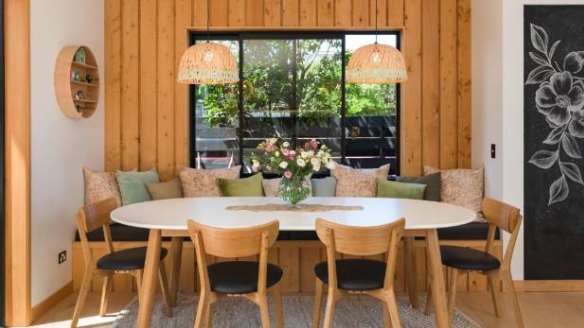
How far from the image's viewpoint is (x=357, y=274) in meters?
2.63

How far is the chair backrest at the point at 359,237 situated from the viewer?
2.33 metres

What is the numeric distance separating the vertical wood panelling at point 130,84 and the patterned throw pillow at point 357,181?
1958 mm

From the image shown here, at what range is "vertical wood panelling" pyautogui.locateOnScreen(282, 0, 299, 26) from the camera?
460 cm

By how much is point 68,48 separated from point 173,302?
212 cm

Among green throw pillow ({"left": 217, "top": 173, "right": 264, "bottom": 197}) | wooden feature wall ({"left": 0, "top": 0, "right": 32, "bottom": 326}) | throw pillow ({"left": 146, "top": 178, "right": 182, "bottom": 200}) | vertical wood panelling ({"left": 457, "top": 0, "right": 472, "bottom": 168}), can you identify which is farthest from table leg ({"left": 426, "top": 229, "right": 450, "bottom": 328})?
wooden feature wall ({"left": 0, "top": 0, "right": 32, "bottom": 326})

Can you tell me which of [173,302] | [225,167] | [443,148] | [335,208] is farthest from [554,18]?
[173,302]

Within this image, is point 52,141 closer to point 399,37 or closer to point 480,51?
point 399,37

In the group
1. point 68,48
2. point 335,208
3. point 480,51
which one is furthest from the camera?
point 480,51

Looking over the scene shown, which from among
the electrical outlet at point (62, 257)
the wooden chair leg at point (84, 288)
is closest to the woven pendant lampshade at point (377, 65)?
the wooden chair leg at point (84, 288)

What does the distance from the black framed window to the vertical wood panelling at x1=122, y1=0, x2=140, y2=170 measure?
1.78 ft

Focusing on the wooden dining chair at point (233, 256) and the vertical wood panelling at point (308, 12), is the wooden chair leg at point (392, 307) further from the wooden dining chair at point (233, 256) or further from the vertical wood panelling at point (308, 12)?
the vertical wood panelling at point (308, 12)

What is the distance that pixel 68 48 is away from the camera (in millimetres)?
3750

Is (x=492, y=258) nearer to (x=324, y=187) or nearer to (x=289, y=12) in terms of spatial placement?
(x=324, y=187)

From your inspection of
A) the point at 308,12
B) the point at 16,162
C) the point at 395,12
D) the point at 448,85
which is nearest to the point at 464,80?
the point at 448,85
